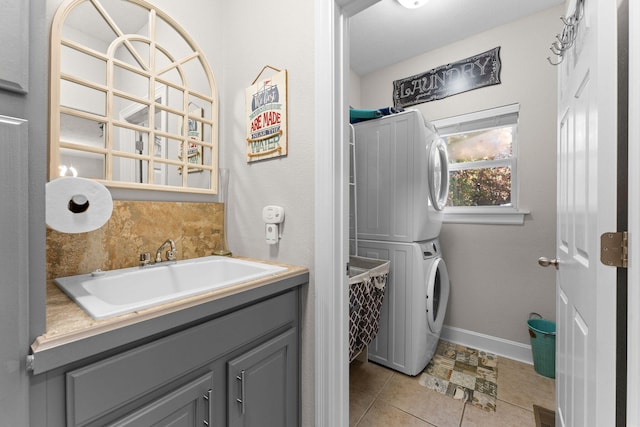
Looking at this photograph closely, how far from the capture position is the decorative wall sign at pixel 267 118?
1.32 m

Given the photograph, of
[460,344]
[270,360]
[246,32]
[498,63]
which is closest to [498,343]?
[460,344]

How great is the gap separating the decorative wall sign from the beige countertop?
0.71 m

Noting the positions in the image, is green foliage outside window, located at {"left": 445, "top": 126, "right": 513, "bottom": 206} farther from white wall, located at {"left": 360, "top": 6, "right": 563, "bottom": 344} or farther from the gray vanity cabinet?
the gray vanity cabinet

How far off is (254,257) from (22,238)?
3.17 feet

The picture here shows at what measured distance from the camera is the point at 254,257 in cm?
147

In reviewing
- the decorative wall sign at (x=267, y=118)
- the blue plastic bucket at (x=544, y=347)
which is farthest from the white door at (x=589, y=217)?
the decorative wall sign at (x=267, y=118)

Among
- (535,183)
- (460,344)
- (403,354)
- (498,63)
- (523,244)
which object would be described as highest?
(498,63)

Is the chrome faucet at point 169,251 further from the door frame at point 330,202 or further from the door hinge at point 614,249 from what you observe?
the door hinge at point 614,249

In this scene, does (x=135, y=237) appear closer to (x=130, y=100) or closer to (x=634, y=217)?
(x=130, y=100)

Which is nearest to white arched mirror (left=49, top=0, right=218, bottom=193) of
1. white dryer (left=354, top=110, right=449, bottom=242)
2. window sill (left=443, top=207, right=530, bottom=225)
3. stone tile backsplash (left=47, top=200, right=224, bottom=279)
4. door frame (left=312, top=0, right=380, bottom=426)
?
stone tile backsplash (left=47, top=200, right=224, bottom=279)

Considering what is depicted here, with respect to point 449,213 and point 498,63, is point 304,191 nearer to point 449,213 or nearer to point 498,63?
point 449,213

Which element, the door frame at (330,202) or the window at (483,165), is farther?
the window at (483,165)

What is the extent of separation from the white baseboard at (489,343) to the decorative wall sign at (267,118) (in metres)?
2.30

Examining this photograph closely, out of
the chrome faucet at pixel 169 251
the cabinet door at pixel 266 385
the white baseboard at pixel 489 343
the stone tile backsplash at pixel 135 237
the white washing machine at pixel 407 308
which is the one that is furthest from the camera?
the white baseboard at pixel 489 343
